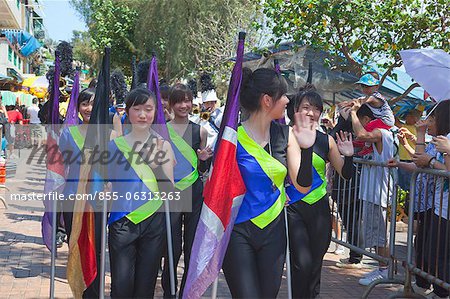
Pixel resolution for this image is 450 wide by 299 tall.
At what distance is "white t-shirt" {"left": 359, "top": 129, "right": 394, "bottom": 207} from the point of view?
7.05 m

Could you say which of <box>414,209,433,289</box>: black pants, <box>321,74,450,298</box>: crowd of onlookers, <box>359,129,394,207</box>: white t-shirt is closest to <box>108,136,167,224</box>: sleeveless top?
<box>321,74,450,298</box>: crowd of onlookers

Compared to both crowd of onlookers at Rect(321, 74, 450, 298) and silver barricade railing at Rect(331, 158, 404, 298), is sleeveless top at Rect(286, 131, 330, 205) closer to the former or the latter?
crowd of onlookers at Rect(321, 74, 450, 298)

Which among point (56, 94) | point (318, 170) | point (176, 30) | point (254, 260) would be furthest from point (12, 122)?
point (254, 260)

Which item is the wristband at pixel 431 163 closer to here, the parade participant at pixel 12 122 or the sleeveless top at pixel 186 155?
the sleeveless top at pixel 186 155

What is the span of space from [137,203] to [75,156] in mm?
1223

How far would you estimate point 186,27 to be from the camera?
101 feet

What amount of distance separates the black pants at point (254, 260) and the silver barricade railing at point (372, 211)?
109 inches

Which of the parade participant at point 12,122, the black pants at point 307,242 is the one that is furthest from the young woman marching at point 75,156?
the parade participant at point 12,122

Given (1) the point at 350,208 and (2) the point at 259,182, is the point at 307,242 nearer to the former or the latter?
(2) the point at 259,182

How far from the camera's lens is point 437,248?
5.62 m

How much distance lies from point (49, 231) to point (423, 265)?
3.44 m

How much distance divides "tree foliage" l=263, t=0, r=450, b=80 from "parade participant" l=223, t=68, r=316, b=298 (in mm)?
7071

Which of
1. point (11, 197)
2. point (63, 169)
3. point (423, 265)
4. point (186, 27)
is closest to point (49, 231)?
point (63, 169)

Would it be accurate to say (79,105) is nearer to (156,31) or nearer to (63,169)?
(63,169)
